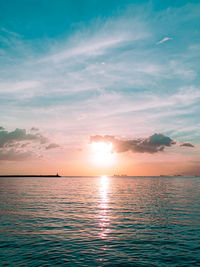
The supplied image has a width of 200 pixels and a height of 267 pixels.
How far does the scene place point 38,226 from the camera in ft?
97.7

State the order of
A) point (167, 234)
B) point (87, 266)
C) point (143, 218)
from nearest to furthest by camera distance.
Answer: point (87, 266) → point (167, 234) → point (143, 218)

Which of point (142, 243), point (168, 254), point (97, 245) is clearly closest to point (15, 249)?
point (97, 245)

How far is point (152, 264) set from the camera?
679 inches

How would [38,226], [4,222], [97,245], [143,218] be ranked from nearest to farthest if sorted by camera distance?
[97,245], [38,226], [4,222], [143,218]

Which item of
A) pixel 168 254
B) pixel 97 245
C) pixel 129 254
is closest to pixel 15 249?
pixel 97 245

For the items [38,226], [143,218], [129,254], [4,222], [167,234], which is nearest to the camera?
[129,254]

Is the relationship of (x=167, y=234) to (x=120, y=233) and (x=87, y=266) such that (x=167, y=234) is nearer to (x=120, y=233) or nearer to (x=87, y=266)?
(x=120, y=233)

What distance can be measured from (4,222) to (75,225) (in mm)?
10911

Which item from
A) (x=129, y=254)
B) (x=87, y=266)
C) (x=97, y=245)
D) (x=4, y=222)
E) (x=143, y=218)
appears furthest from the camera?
(x=143, y=218)

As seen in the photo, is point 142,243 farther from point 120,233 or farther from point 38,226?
point 38,226

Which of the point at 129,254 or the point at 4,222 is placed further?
the point at 4,222

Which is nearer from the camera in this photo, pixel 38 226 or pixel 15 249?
pixel 15 249

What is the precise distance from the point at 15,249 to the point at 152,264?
41.9 feet

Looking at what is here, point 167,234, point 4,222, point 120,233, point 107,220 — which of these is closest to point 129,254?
point 120,233
